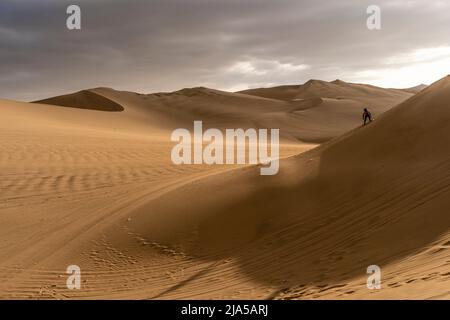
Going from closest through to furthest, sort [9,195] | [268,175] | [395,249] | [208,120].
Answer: [395,249] < [268,175] < [9,195] < [208,120]

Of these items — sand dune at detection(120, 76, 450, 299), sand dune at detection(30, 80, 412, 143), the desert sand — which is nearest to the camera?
sand dune at detection(120, 76, 450, 299)

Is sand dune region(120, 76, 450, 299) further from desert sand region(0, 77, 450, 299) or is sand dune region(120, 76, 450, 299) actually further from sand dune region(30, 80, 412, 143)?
sand dune region(30, 80, 412, 143)

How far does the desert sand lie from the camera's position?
5.09 meters

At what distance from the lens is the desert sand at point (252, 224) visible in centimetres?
509

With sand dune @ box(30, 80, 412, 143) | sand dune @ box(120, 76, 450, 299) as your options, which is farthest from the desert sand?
sand dune @ box(30, 80, 412, 143)

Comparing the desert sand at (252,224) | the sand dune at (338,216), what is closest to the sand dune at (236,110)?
the desert sand at (252,224)

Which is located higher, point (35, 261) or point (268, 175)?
point (268, 175)

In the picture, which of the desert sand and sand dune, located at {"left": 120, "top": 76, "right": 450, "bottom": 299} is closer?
sand dune, located at {"left": 120, "top": 76, "right": 450, "bottom": 299}

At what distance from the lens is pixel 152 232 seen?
7.99 m

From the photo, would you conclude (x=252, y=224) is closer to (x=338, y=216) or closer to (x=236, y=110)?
(x=338, y=216)

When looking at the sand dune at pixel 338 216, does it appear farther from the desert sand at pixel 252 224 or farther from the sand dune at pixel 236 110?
the sand dune at pixel 236 110

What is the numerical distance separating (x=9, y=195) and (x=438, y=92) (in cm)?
1001
